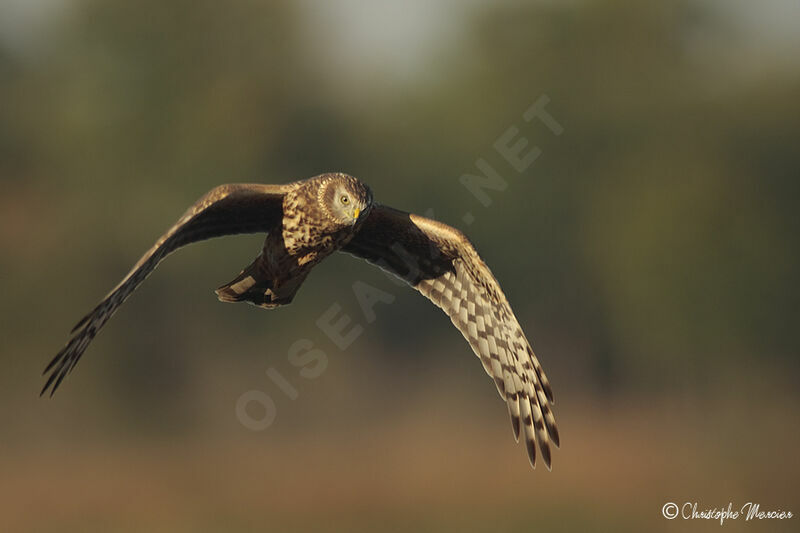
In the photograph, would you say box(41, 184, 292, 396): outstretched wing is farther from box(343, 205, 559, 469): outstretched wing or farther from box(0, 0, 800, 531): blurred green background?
box(0, 0, 800, 531): blurred green background

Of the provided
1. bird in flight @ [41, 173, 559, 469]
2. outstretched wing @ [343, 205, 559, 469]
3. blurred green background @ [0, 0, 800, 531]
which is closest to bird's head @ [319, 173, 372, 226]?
bird in flight @ [41, 173, 559, 469]

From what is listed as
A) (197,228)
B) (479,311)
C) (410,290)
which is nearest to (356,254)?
(479,311)

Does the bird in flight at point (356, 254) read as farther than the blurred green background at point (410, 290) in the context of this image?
No

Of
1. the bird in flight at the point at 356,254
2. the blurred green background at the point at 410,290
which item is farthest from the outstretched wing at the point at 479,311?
the blurred green background at the point at 410,290

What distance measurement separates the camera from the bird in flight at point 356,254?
7.21 m

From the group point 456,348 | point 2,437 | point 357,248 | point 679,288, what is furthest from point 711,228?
point 357,248

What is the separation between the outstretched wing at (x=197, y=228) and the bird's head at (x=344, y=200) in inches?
13.3

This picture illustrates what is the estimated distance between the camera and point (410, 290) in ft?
115

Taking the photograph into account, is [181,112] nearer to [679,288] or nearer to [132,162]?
[132,162]

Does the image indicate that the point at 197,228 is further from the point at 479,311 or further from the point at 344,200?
the point at 479,311

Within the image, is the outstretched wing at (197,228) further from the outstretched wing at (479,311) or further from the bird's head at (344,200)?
the outstretched wing at (479,311)

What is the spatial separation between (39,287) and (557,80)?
55.4 feet

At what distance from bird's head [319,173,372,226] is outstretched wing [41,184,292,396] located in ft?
1.11

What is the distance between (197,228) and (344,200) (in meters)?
0.89
